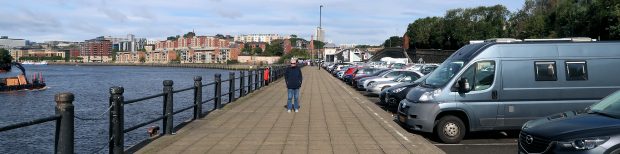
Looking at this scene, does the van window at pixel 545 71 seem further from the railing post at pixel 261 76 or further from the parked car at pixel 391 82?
the railing post at pixel 261 76

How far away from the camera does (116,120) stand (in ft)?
26.6

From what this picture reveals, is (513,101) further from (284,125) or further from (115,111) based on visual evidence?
(115,111)

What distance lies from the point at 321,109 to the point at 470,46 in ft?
21.4

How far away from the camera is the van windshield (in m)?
11.4

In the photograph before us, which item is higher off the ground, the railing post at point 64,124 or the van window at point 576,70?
the van window at point 576,70

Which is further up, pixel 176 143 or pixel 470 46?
pixel 470 46

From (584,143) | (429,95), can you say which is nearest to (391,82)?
(429,95)

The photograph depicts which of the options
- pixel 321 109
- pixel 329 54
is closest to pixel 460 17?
pixel 329 54

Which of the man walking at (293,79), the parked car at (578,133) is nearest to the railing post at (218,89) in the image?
the man walking at (293,79)

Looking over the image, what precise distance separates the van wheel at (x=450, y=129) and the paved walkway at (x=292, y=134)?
0.44 metres

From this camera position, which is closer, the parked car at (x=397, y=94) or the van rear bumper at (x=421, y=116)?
the van rear bumper at (x=421, y=116)

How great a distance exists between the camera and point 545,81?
1101 centimetres

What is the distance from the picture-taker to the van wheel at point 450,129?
11.0 meters

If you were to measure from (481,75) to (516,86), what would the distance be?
654 millimetres
